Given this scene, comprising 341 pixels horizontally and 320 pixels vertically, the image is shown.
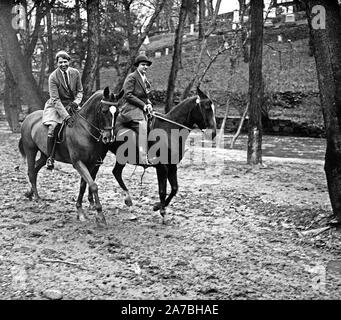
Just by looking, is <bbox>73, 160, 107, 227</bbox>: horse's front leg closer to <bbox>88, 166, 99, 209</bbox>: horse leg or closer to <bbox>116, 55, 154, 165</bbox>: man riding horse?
<bbox>88, 166, 99, 209</bbox>: horse leg

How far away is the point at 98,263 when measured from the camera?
700 cm

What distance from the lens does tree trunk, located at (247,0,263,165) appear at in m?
15.5

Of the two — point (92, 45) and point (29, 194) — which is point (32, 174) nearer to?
point (29, 194)

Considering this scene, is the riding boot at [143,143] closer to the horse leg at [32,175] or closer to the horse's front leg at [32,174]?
the horse's front leg at [32,174]

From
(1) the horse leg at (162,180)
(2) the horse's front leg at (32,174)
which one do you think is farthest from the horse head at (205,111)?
(2) the horse's front leg at (32,174)

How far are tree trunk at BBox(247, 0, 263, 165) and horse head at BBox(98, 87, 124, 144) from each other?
27.4 ft

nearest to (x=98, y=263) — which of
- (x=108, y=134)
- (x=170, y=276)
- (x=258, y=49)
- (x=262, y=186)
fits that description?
(x=170, y=276)

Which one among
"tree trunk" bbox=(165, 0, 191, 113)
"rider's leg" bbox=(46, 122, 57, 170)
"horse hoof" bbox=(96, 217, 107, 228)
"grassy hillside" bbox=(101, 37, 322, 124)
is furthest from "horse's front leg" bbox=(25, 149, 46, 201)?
"grassy hillside" bbox=(101, 37, 322, 124)

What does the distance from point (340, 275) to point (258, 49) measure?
10357 millimetres

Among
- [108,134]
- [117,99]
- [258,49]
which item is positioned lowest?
[108,134]

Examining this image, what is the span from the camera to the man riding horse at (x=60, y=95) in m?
9.34

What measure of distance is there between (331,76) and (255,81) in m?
7.68

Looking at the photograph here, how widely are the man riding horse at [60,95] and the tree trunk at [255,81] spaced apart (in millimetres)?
7700

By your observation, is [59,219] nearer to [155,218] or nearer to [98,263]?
[155,218]
